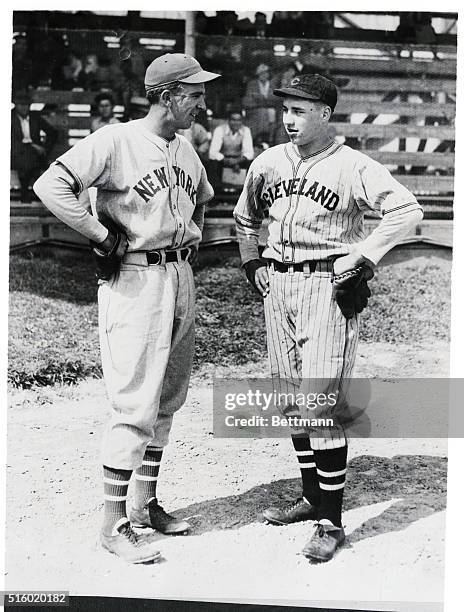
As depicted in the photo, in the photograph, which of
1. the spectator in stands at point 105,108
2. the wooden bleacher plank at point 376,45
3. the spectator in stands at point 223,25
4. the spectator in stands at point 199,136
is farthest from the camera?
the spectator in stands at point 199,136

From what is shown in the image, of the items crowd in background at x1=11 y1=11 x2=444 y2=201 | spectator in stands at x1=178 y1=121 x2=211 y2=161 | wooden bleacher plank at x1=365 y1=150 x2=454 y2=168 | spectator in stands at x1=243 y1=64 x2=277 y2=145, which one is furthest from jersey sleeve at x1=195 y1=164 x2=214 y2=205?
wooden bleacher plank at x1=365 y1=150 x2=454 y2=168

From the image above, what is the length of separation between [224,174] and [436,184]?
1.12 meters

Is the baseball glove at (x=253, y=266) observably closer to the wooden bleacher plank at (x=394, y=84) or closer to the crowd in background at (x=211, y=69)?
the crowd in background at (x=211, y=69)

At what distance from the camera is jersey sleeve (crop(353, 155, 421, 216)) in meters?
2.53

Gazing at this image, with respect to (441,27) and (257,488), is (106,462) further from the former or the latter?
(441,27)

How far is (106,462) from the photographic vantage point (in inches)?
101

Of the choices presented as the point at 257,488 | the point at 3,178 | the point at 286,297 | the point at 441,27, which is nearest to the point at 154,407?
the point at 286,297

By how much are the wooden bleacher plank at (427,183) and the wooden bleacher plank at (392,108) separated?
32 centimetres

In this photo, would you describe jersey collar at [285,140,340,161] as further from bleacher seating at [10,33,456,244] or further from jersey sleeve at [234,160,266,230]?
bleacher seating at [10,33,456,244]

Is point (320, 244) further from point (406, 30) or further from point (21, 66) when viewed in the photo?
point (21, 66)

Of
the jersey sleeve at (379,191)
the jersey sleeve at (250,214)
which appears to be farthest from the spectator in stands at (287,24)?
the jersey sleeve at (379,191)

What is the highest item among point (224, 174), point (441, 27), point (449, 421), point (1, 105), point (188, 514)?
point (441, 27)

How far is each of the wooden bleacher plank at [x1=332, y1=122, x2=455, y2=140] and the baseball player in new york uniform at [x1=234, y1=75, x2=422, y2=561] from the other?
121 centimetres

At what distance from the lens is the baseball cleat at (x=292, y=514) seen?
2900 millimetres
